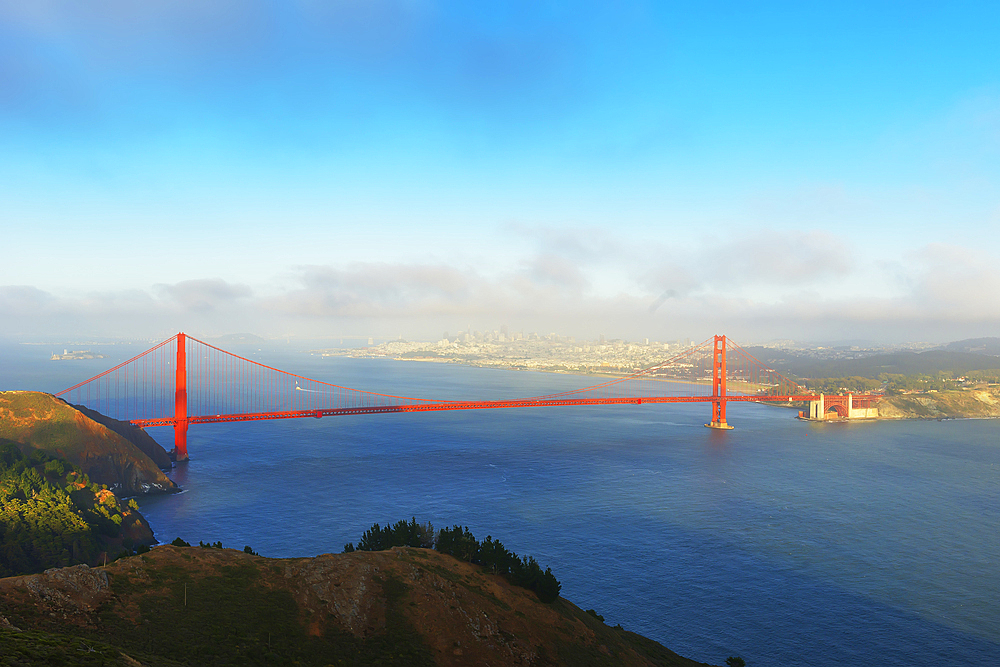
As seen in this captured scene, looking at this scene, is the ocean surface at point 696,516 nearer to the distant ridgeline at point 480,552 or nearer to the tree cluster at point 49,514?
the tree cluster at point 49,514

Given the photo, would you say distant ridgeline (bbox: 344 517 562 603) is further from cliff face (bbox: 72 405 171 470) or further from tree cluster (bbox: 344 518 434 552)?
cliff face (bbox: 72 405 171 470)

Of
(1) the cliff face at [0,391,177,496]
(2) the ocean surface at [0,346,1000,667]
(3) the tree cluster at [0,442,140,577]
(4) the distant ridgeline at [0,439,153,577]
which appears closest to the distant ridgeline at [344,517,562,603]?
(2) the ocean surface at [0,346,1000,667]

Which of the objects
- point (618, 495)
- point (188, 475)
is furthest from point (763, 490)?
point (188, 475)

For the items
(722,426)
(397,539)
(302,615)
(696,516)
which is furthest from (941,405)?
(302,615)

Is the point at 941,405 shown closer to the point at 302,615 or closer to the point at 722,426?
the point at 722,426

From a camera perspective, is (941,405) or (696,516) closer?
(696,516)

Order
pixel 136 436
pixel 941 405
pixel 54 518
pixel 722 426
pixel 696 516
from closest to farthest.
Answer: pixel 54 518 → pixel 696 516 → pixel 136 436 → pixel 722 426 → pixel 941 405

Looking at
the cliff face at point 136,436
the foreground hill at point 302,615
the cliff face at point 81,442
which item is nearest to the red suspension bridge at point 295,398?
the cliff face at point 136,436
